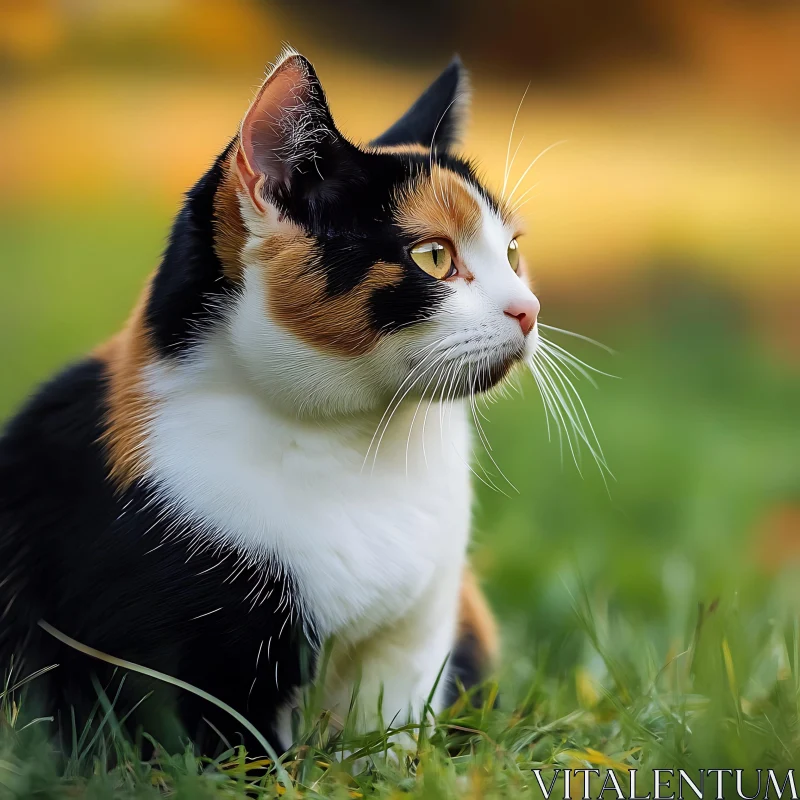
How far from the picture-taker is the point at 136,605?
1059mm

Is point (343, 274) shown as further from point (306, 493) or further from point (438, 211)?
point (306, 493)

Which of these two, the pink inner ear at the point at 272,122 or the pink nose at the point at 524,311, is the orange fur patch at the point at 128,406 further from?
the pink nose at the point at 524,311

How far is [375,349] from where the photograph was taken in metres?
1.07

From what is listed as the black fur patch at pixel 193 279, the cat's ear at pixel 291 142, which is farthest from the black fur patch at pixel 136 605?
the cat's ear at pixel 291 142

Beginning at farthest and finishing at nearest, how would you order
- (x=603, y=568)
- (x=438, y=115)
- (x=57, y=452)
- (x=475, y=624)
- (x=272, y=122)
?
1. (x=603, y=568)
2. (x=475, y=624)
3. (x=438, y=115)
4. (x=57, y=452)
5. (x=272, y=122)

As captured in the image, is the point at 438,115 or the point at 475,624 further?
the point at 475,624

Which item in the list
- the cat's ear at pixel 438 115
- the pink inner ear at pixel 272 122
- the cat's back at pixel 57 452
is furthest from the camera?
the cat's ear at pixel 438 115

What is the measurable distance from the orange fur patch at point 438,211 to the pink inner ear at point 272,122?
14cm

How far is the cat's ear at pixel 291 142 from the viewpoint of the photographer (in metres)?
1.03

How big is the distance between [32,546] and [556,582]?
1.14 metres

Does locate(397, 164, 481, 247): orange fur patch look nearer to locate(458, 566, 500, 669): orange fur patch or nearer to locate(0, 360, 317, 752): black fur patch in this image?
locate(0, 360, 317, 752): black fur patch

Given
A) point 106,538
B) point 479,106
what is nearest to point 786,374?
point 479,106

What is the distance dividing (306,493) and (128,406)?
23cm

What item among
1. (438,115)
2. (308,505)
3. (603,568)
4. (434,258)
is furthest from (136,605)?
(603,568)
